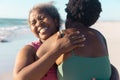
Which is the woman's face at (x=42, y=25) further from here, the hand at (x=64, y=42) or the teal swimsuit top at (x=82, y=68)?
the teal swimsuit top at (x=82, y=68)

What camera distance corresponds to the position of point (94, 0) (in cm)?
247

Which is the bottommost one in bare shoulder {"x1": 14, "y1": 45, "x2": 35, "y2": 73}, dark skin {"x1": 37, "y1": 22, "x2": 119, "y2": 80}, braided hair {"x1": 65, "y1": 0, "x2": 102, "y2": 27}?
bare shoulder {"x1": 14, "y1": 45, "x2": 35, "y2": 73}

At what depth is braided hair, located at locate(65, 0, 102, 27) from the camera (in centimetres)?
241

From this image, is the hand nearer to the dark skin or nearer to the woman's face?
the dark skin

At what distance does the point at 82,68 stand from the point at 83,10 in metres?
0.37

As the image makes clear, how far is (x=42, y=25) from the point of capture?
2506 millimetres

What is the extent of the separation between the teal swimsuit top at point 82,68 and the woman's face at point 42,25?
274 millimetres

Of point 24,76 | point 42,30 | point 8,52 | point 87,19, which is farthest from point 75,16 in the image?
point 8,52

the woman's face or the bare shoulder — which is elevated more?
the woman's face

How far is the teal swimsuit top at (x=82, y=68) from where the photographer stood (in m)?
2.31

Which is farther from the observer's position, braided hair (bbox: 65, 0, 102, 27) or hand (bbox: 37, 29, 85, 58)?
→ braided hair (bbox: 65, 0, 102, 27)

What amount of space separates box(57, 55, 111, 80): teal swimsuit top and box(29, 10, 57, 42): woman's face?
274 mm

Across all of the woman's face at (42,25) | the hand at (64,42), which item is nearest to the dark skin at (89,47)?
the hand at (64,42)

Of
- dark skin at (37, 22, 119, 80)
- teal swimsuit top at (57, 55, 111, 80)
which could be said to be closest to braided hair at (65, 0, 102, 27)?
dark skin at (37, 22, 119, 80)
